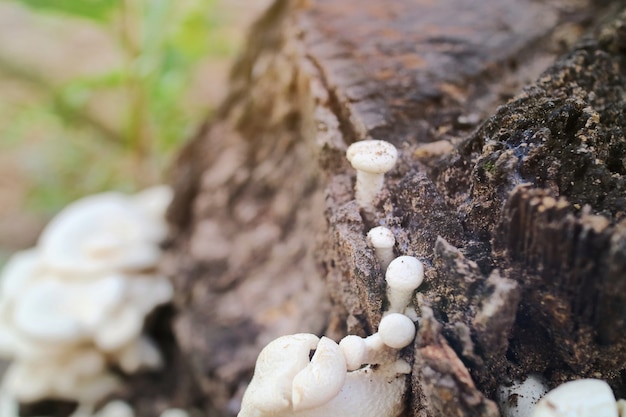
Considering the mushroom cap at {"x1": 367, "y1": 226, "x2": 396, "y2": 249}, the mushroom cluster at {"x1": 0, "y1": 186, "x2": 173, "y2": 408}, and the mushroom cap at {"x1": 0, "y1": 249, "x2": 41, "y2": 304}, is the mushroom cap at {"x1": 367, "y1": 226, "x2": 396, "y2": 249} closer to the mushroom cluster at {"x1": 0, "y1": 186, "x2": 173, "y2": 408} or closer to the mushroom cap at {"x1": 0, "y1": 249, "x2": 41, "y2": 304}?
the mushroom cluster at {"x1": 0, "y1": 186, "x2": 173, "y2": 408}

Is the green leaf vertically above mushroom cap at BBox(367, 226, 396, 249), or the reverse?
the green leaf

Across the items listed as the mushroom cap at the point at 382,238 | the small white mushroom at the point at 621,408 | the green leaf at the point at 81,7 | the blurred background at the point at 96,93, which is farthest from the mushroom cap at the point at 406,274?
the green leaf at the point at 81,7

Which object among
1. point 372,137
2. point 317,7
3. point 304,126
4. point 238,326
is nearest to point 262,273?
point 238,326

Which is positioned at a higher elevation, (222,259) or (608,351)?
(608,351)

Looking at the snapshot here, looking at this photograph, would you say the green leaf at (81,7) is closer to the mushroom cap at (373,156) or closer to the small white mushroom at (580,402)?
the mushroom cap at (373,156)

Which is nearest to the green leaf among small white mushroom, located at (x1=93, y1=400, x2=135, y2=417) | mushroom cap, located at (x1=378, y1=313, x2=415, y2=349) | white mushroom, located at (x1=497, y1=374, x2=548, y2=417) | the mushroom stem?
small white mushroom, located at (x1=93, y1=400, x2=135, y2=417)

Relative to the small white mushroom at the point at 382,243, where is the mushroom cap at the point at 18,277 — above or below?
below

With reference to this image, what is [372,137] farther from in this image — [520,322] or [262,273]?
[262,273]
